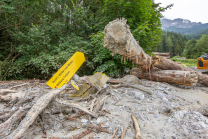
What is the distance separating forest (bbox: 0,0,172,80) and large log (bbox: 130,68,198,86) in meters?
1.43

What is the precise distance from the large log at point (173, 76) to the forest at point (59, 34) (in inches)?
56.2

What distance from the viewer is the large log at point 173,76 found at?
13.5 ft

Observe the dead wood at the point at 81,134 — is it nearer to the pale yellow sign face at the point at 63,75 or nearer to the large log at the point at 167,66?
the pale yellow sign face at the point at 63,75

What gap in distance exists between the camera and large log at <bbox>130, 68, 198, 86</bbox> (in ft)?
13.5

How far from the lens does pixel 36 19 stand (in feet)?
24.8

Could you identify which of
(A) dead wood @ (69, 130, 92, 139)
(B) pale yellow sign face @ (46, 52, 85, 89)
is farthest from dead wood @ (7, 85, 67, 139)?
(A) dead wood @ (69, 130, 92, 139)

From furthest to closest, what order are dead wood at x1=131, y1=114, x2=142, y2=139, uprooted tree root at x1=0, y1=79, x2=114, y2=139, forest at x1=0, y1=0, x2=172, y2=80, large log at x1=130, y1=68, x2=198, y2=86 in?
forest at x1=0, y1=0, x2=172, y2=80 → large log at x1=130, y1=68, x2=198, y2=86 → dead wood at x1=131, y1=114, x2=142, y2=139 → uprooted tree root at x1=0, y1=79, x2=114, y2=139

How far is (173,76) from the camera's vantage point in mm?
4531

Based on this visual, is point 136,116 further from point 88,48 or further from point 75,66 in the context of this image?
point 88,48

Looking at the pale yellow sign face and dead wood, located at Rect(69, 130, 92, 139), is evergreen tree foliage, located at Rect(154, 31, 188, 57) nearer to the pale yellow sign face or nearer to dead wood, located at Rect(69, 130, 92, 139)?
the pale yellow sign face

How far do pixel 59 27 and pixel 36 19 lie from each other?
2055 mm

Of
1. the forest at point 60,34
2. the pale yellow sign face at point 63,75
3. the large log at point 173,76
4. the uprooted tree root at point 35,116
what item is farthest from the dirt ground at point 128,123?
the forest at point 60,34

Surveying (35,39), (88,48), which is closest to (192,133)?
(88,48)

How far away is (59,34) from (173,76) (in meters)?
6.85
